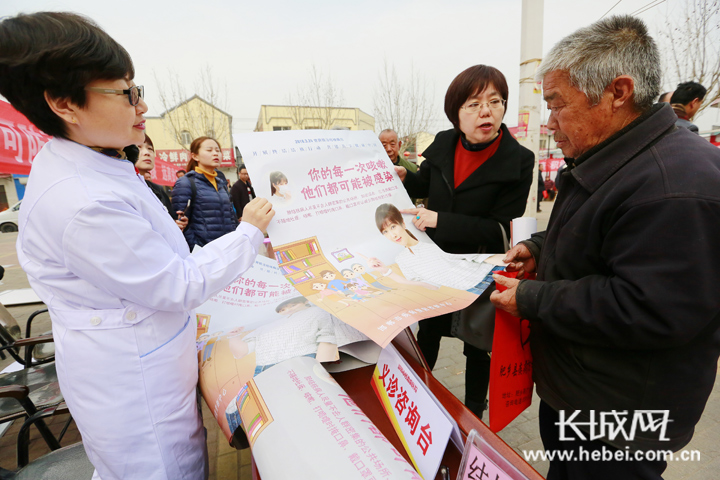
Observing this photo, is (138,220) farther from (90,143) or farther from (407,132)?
(407,132)

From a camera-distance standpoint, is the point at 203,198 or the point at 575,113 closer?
the point at 575,113

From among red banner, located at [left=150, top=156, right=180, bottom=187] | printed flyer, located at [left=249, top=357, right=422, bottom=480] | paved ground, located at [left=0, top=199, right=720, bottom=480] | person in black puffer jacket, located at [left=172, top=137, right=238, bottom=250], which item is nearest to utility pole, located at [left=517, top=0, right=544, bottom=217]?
paved ground, located at [left=0, top=199, right=720, bottom=480]

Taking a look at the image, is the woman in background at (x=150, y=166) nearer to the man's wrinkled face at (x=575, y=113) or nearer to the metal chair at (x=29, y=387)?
the metal chair at (x=29, y=387)

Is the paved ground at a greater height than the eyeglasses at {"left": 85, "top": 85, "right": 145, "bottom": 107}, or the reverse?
the eyeglasses at {"left": 85, "top": 85, "right": 145, "bottom": 107}

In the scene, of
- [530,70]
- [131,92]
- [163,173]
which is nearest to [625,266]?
[131,92]

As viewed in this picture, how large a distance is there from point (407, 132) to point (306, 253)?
15.2 m

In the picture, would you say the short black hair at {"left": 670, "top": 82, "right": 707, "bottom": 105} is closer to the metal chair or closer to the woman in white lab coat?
the woman in white lab coat

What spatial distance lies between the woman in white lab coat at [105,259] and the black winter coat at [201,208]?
2686mm

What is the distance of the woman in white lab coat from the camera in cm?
83

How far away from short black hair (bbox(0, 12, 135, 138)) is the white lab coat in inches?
4.6

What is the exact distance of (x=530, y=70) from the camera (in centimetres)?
458

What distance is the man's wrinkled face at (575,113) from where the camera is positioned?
95cm

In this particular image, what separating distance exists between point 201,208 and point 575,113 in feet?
11.2

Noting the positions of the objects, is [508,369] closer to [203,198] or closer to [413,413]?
[413,413]
